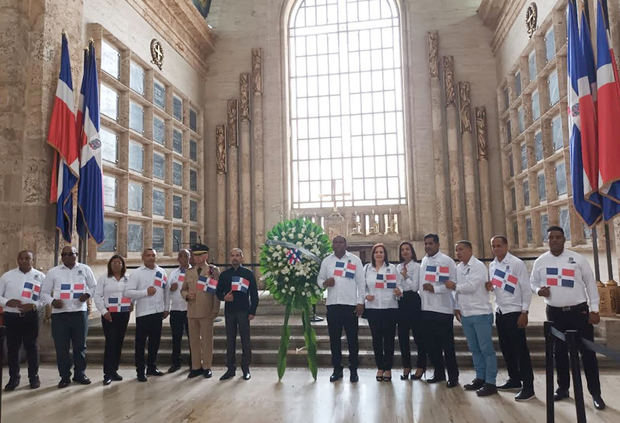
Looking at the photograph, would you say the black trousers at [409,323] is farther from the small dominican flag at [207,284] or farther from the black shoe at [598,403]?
the small dominican flag at [207,284]

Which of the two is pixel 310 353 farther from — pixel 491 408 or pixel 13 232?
pixel 13 232

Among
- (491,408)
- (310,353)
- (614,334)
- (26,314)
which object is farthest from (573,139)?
(26,314)

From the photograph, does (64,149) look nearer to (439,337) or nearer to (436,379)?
(439,337)

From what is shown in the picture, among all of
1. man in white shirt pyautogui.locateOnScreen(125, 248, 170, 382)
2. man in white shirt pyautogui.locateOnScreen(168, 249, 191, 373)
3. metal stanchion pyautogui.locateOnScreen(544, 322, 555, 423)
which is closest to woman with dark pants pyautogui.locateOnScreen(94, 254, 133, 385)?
man in white shirt pyautogui.locateOnScreen(125, 248, 170, 382)

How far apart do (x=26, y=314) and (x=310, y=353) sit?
339cm

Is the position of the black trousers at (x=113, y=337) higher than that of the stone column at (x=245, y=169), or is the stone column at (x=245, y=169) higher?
the stone column at (x=245, y=169)

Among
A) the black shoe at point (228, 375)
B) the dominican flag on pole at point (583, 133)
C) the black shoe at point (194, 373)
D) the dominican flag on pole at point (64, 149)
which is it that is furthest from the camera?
the dominican flag on pole at point (64, 149)

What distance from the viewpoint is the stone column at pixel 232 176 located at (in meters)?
13.5

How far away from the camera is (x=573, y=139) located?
634cm

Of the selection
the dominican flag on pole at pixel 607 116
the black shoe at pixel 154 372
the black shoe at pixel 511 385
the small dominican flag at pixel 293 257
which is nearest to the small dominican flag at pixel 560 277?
the black shoe at pixel 511 385

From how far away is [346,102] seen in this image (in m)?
14.1

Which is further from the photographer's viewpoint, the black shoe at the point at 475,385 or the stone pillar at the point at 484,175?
the stone pillar at the point at 484,175

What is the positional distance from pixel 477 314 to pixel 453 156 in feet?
27.6

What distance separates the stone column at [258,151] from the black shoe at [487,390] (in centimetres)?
898
